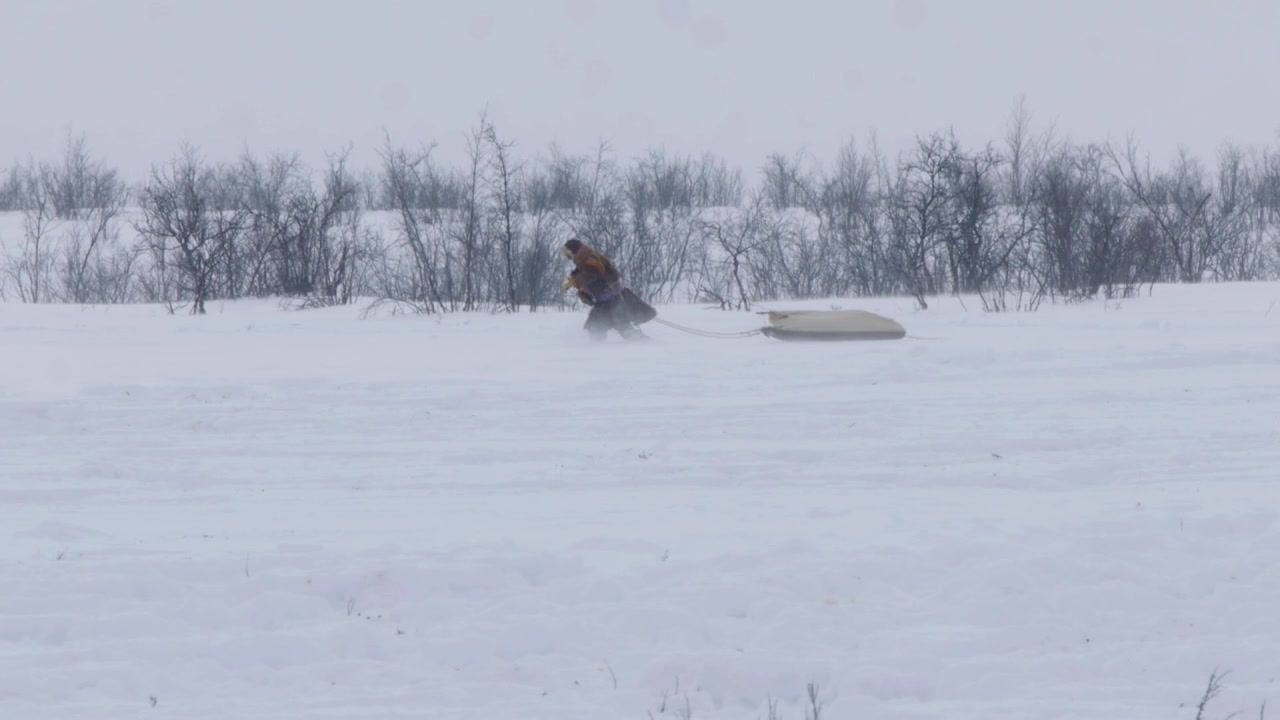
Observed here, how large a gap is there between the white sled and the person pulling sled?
1510mm

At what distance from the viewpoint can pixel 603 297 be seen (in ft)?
47.5

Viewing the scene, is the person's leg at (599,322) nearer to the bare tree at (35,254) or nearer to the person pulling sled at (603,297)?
the person pulling sled at (603,297)

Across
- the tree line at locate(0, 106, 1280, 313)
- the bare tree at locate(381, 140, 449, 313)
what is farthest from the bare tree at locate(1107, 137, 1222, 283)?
the bare tree at locate(381, 140, 449, 313)

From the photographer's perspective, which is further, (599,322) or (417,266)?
(417,266)

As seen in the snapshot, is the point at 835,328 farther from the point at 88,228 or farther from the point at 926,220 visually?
the point at 88,228

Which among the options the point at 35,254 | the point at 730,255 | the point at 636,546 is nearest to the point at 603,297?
the point at 636,546

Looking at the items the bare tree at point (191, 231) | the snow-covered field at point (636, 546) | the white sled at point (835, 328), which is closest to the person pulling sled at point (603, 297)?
the white sled at point (835, 328)

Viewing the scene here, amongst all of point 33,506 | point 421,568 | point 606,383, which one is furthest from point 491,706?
point 606,383

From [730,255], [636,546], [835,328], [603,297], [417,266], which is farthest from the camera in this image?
[730,255]

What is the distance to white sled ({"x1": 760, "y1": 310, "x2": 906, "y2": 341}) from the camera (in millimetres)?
13945

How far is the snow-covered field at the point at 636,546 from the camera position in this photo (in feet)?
15.0

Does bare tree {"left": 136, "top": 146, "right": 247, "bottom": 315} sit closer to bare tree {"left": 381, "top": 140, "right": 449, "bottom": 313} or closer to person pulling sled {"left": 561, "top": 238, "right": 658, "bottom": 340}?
bare tree {"left": 381, "top": 140, "right": 449, "bottom": 313}

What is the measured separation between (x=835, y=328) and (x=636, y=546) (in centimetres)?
852

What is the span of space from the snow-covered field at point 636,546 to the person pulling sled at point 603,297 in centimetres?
360
